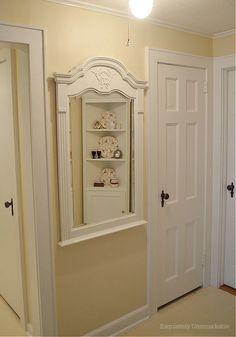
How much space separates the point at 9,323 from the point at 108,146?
5.09 ft

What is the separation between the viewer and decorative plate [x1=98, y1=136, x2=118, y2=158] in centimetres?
215

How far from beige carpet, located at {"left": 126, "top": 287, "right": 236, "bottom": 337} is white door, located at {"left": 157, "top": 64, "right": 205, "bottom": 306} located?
1.06 metres

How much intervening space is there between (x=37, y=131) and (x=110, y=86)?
570mm

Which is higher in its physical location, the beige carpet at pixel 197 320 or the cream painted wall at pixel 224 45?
the cream painted wall at pixel 224 45

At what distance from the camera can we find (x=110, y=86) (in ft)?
6.75

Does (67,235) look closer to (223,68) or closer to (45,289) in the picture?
(45,289)

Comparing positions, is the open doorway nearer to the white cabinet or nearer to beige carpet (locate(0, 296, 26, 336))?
beige carpet (locate(0, 296, 26, 336))

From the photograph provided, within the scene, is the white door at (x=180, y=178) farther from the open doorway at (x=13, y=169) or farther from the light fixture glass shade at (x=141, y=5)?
the open doorway at (x=13, y=169)

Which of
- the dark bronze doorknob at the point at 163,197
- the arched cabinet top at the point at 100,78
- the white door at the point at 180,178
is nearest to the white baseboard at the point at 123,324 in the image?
the white door at the point at 180,178

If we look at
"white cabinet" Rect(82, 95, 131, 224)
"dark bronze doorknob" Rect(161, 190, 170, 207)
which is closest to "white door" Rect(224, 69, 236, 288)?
"dark bronze doorknob" Rect(161, 190, 170, 207)

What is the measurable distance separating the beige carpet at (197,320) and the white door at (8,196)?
1.24 m

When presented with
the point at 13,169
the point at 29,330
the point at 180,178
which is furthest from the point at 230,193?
the point at 29,330

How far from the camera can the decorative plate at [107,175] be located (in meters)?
2.20

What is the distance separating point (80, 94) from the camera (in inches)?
76.7
